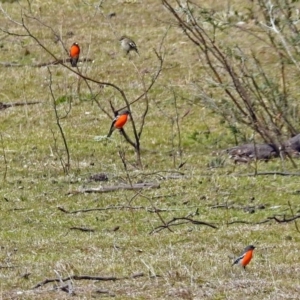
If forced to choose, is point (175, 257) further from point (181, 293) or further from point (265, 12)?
point (265, 12)

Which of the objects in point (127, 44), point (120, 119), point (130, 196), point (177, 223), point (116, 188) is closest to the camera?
point (177, 223)

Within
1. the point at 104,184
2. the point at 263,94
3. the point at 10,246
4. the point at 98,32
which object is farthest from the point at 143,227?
the point at 98,32

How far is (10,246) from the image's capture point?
11.6m

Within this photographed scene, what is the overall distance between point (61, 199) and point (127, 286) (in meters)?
5.41

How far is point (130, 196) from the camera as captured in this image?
47.9 ft

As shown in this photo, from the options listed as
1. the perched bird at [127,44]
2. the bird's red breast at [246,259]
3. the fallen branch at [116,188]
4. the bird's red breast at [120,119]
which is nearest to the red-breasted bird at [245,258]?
the bird's red breast at [246,259]

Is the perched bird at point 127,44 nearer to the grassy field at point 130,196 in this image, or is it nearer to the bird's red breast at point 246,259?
the grassy field at point 130,196

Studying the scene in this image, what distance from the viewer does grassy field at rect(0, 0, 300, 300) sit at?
9.60 metres

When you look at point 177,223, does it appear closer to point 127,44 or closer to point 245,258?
point 245,258

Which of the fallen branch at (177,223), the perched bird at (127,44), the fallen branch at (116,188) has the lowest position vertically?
the fallen branch at (116,188)

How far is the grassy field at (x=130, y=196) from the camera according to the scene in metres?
9.60

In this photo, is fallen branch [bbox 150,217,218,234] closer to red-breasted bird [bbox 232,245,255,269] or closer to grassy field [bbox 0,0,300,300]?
grassy field [bbox 0,0,300,300]

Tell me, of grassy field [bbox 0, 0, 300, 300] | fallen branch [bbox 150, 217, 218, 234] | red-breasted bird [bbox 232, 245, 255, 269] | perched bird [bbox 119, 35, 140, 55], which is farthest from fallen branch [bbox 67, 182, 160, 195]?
perched bird [bbox 119, 35, 140, 55]

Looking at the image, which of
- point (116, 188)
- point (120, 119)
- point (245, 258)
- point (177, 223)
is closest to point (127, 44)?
point (120, 119)
